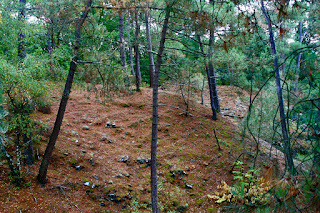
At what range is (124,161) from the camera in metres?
7.68

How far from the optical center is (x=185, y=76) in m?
10.7

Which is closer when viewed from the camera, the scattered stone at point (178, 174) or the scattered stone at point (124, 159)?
the scattered stone at point (178, 174)

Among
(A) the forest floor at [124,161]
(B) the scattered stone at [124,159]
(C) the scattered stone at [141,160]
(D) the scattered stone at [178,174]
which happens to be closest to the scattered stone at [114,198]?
(A) the forest floor at [124,161]

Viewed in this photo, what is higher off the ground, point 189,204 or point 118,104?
point 118,104

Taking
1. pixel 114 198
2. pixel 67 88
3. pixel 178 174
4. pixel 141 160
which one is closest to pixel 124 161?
pixel 141 160

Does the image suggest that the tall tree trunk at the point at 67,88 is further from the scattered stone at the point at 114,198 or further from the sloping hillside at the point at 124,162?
the scattered stone at the point at 114,198

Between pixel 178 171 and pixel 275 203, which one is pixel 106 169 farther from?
pixel 275 203

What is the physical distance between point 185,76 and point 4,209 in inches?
326

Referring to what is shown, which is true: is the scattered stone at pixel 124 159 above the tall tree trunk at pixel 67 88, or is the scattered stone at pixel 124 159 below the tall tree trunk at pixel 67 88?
below

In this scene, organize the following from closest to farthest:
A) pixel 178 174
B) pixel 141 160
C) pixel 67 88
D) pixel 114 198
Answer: pixel 67 88 < pixel 114 198 < pixel 178 174 < pixel 141 160

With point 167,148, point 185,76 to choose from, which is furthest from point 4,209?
point 185,76

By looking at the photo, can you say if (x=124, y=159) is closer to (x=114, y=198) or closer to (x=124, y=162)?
(x=124, y=162)

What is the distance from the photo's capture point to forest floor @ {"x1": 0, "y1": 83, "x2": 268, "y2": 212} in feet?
18.2

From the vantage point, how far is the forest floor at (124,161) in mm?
5547
